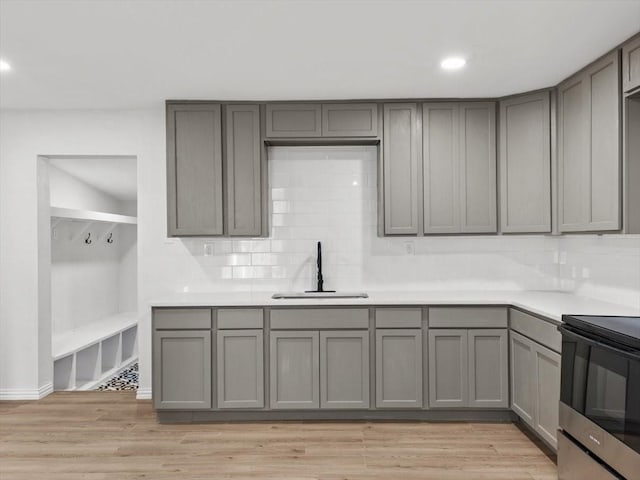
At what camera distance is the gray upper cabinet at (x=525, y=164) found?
341cm

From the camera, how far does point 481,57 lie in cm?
285

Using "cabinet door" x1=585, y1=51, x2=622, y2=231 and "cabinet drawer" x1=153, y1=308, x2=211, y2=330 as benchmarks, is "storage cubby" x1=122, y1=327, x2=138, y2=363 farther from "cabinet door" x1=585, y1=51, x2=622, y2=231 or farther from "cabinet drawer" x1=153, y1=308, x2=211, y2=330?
"cabinet door" x1=585, y1=51, x2=622, y2=231

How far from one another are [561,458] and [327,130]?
2.57 metres

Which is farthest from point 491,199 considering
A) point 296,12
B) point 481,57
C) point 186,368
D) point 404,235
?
point 186,368

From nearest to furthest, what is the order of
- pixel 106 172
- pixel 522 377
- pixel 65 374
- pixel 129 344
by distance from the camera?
pixel 522 377
pixel 65 374
pixel 106 172
pixel 129 344

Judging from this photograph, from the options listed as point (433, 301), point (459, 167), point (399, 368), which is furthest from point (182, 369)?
point (459, 167)

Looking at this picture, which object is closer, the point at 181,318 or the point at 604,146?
the point at 604,146

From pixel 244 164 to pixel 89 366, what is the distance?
2914 mm

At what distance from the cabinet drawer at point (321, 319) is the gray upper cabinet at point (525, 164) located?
1304mm

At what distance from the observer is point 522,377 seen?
10.2 feet

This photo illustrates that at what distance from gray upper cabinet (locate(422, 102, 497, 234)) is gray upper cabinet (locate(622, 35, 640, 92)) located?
1.09m

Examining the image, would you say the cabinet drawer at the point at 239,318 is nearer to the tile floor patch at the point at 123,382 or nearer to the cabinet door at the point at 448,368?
the cabinet door at the point at 448,368

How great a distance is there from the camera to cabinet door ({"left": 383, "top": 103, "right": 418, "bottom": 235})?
365 cm

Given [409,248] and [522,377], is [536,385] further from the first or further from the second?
[409,248]
